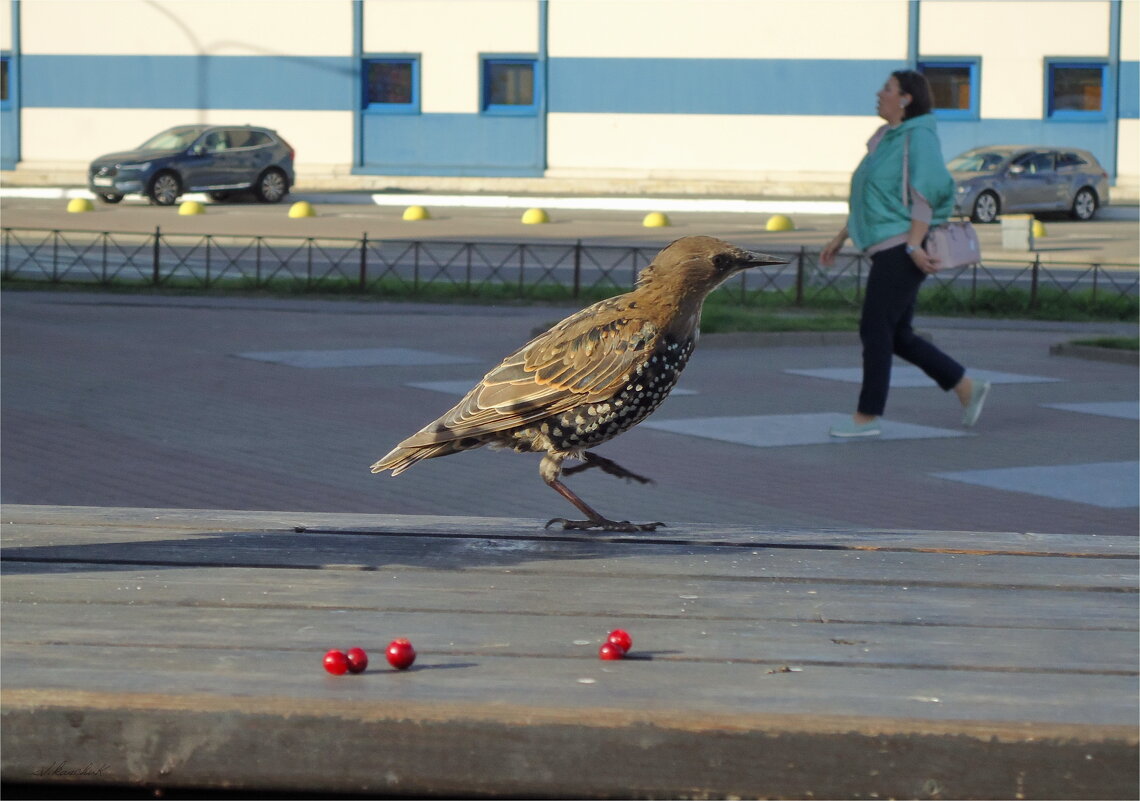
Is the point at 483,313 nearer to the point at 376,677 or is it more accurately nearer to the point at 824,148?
the point at 376,677

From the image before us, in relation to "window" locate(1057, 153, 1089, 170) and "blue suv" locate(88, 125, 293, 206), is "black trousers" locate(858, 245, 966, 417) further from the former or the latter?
"blue suv" locate(88, 125, 293, 206)

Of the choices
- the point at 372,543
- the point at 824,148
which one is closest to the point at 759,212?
the point at 824,148

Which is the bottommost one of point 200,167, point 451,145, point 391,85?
point 200,167

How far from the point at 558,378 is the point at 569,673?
1.26 metres

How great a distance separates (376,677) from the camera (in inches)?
95.7

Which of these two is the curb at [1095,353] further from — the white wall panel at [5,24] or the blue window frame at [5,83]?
the blue window frame at [5,83]

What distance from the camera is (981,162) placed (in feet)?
104

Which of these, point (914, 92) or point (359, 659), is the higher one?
point (914, 92)

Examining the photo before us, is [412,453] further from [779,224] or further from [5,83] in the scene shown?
[5,83]

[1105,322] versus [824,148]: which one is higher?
[824,148]

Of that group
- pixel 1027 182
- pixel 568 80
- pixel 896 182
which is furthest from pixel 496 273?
pixel 568 80

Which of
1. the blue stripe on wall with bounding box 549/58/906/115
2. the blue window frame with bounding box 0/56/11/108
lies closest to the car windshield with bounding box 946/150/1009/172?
the blue stripe on wall with bounding box 549/58/906/115

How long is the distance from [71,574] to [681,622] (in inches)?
46.6

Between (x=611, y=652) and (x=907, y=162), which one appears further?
(x=907, y=162)
